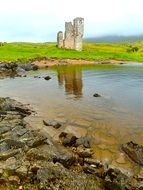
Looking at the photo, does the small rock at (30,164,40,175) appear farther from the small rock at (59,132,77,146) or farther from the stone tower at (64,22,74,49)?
the stone tower at (64,22,74,49)

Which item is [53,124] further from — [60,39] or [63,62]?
[60,39]

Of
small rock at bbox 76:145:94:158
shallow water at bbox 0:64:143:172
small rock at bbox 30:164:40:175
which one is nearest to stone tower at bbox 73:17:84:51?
shallow water at bbox 0:64:143:172

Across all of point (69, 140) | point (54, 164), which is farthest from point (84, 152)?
point (54, 164)

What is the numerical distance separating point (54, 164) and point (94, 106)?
1516 centimetres

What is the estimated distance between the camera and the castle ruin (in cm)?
10056

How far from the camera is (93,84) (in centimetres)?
4638

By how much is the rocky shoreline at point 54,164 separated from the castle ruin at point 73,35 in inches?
3177

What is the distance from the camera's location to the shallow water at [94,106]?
22.1 meters

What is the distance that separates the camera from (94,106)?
31125 mm

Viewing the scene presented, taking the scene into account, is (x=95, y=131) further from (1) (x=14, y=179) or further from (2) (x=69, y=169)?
(1) (x=14, y=179)

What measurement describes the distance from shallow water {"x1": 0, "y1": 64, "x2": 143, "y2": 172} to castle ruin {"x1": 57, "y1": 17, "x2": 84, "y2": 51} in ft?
171

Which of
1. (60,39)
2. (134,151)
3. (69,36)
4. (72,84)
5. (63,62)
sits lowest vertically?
(63,62)

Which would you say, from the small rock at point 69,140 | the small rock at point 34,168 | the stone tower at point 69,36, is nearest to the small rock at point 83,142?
the small rock at point 69,140

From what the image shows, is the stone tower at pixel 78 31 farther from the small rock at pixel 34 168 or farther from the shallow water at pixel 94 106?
the small rock at pixel 34 168
